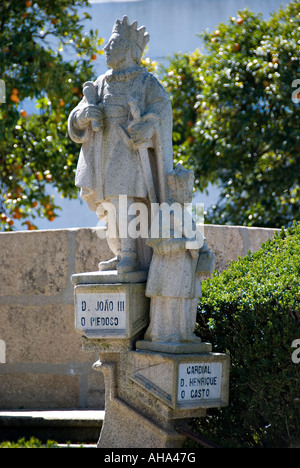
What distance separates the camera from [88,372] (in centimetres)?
736

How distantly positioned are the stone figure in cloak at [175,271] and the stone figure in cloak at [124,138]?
0.23 m

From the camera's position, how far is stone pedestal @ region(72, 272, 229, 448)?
18.0ft

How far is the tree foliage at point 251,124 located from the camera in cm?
1009

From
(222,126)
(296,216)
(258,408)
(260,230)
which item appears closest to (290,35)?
(222,126)

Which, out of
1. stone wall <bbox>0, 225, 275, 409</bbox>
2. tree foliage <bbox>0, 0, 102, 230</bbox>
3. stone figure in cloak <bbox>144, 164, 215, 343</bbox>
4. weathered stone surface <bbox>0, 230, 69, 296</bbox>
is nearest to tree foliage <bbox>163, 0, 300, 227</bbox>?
tree foliage <bbox>0, 0, 102, 230</bbox>

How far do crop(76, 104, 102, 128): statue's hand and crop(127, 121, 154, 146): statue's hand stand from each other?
21 centimetres

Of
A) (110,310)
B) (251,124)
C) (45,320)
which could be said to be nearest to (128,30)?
(110,310)

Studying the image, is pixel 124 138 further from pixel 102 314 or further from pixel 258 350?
pixel 258 350

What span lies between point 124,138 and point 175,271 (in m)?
0.87

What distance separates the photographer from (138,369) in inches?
222

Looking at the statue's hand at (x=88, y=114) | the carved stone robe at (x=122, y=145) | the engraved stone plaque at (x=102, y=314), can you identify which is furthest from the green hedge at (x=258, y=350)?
the statue's hand at (x=88, y=114)

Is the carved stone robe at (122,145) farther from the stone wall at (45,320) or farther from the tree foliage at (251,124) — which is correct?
the tree foliage at (251,124)

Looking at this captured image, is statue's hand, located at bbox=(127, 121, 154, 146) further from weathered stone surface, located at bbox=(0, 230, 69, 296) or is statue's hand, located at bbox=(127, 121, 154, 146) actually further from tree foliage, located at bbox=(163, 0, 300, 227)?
tree foliage, located at bbox=(163, 0, 300, 227)

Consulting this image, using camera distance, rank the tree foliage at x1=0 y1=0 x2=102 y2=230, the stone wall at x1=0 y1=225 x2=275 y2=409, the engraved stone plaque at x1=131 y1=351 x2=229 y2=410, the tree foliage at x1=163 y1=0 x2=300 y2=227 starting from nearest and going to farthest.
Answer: the engraved stone plaque at x1=131 y1=351 x2=229 y2=410
the stone wall at x1=0 y1=225 x2=275 y2=409
the tree foliage at x1=0 y1=0 x2=102 y2=230
the tree foliage at x1=163 y1=0 x2=300 y2=227
